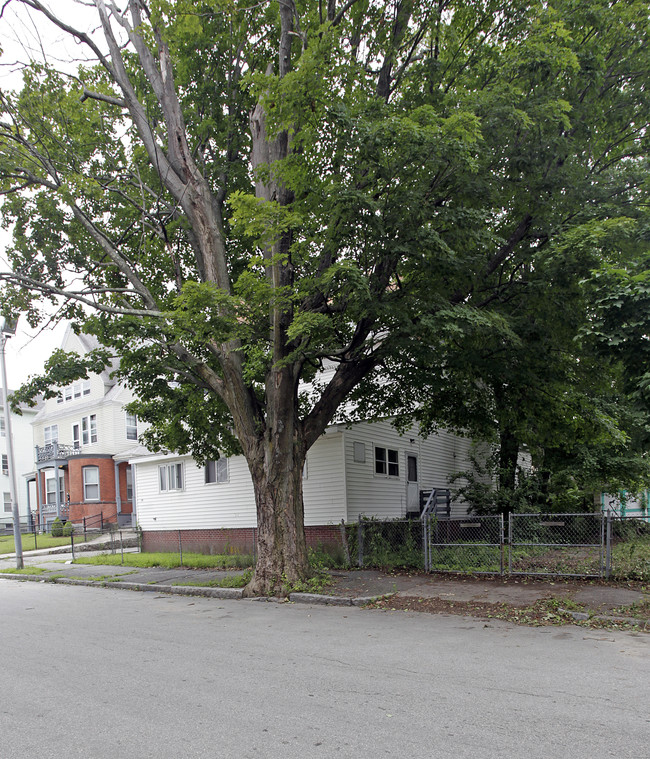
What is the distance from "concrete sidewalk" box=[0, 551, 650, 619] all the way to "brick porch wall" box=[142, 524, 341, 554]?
8.64 ft

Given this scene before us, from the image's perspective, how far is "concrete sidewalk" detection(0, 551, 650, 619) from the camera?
33.0ft

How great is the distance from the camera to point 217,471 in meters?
20.7

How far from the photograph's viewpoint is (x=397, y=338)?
1066 cm

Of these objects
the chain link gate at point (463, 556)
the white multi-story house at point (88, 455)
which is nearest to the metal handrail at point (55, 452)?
the white multi-story house at point (88, 455)

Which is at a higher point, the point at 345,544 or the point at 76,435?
the point at 76,435

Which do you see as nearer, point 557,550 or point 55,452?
point 557,550

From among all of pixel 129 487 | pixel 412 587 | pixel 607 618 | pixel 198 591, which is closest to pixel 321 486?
pixel 198 591

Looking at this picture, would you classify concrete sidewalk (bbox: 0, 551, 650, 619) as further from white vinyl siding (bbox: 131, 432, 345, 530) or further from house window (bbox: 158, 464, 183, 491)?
house window (bbox: 158, 464, 183, 491)

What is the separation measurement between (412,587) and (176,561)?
868 centimetres

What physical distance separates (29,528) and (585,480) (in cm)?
3303

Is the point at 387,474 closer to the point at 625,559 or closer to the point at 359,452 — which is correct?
the point at 359,452

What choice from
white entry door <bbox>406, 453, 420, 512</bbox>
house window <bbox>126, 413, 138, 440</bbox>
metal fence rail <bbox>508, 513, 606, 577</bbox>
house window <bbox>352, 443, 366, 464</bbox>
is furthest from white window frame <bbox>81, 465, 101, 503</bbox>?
metal fence rail <bbox>508, 513, 606, 577</bbox>

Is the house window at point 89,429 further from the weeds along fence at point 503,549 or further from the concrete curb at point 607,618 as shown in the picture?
the concrete curb at point 607,618

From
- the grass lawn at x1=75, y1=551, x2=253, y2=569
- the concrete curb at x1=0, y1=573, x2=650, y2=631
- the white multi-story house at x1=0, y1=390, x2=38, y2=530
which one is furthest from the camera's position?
the white multi-story house at x1=0, y1=390, x2=38, y2=530
